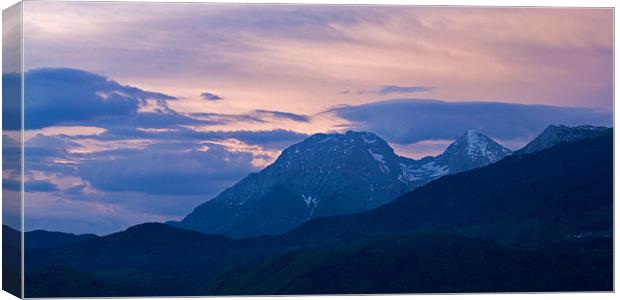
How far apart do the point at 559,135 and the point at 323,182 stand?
343cm

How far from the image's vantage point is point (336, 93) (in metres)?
20.0

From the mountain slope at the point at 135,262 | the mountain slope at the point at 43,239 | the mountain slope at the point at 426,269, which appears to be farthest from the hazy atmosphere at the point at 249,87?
the mountain slope at the point at 426,269

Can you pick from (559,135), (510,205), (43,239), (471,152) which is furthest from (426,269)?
(43,239)

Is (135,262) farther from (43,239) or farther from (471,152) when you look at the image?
(471,152)

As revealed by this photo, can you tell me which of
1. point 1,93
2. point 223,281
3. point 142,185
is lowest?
point 223,281

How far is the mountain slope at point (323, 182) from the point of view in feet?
66.3

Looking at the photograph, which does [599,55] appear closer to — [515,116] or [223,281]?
[515,116]

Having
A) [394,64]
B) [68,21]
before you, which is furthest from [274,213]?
[68,21]

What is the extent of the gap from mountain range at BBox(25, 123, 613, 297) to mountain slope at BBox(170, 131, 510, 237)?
0.16 meters

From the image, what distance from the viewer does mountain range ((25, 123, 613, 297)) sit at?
65.1 ft

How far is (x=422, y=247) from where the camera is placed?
20469 millimetres

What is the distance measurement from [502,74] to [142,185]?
17.1 feet

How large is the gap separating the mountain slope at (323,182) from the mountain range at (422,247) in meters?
0.16

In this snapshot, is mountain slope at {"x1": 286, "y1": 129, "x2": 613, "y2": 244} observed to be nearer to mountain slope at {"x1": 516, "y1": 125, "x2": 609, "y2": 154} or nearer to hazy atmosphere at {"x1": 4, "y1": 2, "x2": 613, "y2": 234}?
mountain slope at {"x1": 516, "y1": 125, "x2": 609, "y2": 154}
